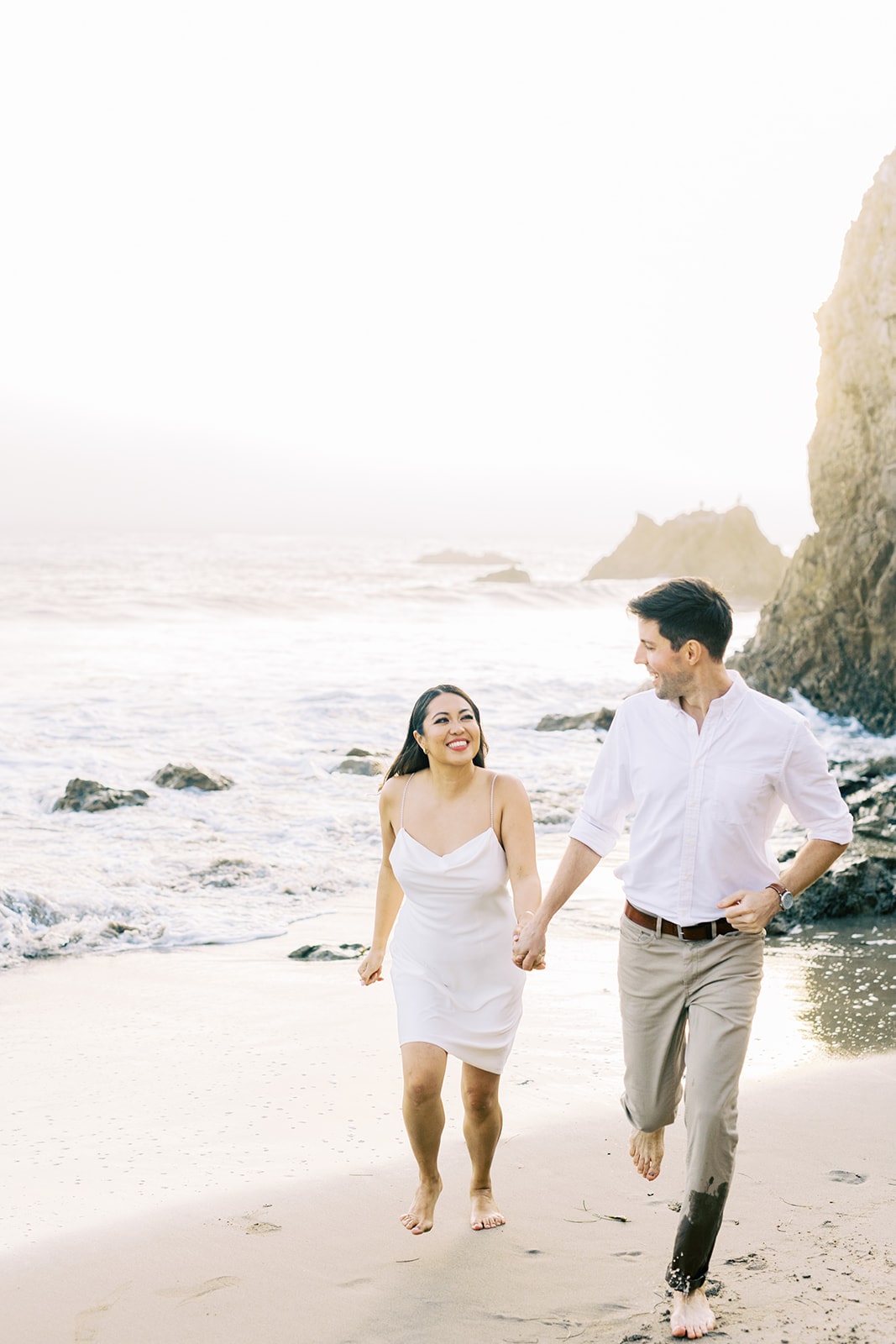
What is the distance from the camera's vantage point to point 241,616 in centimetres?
4178

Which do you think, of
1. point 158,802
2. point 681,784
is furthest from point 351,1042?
point 158,802

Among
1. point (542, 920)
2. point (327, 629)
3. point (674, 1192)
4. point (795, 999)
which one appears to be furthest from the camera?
point (327, 629)

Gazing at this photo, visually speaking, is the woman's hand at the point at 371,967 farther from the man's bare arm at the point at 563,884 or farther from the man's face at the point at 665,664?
the man's face at the point at 665,664

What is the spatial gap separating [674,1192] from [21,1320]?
2.08 metres

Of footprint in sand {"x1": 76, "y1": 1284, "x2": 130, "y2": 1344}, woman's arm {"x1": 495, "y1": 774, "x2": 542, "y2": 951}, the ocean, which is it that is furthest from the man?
the ocean

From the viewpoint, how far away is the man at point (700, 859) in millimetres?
3242

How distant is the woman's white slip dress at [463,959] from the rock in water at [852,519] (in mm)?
14092

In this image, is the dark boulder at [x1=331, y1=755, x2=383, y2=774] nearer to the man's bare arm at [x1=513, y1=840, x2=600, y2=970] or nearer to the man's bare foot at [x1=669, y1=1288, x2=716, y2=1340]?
the man's bare arm at [x1=513, y1=840, x2=600, y2=970]

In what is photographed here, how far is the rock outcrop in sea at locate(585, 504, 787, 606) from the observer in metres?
66.4

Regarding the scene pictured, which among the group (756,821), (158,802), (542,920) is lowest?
(158,802)

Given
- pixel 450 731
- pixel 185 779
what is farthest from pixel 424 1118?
pixel 185 779

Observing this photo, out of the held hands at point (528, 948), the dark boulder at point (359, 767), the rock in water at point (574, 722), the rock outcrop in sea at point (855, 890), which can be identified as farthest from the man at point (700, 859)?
the rock in water at point (574, 722)

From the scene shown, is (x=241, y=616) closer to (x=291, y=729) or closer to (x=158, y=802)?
(x=291, y=729)

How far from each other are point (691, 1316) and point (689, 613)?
1837 millimetres
